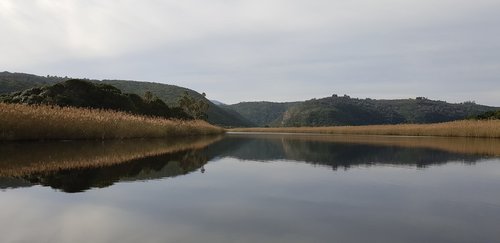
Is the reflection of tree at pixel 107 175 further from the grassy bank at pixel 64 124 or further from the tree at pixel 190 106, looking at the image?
the tree at pixel 190 106

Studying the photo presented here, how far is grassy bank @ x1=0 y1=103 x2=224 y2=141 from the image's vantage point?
51.7ft

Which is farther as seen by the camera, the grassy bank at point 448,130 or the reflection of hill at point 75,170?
the grassy bank at point 448,130

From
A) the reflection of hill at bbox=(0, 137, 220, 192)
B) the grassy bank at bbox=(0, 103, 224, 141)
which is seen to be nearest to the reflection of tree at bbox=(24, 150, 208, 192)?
the reflection of hill at bbox=(0, 137, 220, 192)

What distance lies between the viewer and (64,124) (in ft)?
60.1

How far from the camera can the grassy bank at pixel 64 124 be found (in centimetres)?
1576

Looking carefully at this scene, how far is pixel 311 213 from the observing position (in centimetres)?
535

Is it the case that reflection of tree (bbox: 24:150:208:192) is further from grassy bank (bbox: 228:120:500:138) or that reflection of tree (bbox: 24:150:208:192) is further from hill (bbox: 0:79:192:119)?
grassy bank (bbox: 228:120:500:138)

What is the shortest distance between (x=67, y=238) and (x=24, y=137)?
14.5 meters

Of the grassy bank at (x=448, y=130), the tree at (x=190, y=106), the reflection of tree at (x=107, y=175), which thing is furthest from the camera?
the tree at (x=190, y=106)

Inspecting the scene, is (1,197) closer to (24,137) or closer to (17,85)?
(24,137)

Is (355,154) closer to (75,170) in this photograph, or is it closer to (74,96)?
(75,170)

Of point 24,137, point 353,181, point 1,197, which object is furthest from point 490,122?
point 1,197

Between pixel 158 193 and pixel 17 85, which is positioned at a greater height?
pixel 17 85

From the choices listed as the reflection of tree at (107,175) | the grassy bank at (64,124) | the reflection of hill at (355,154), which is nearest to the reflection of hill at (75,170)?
the reflection of tree at (107,175)
